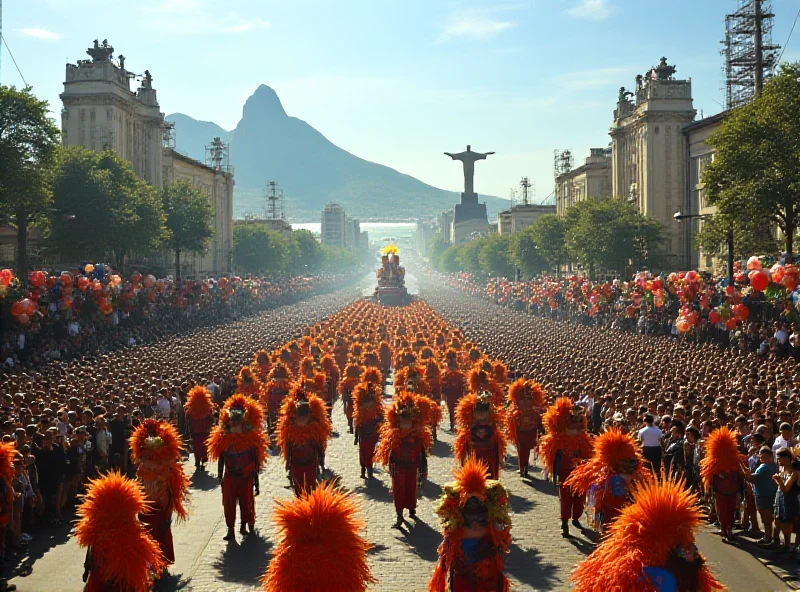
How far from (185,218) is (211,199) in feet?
121

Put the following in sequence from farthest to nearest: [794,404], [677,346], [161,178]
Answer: [161,178]
[677,346]
[794,404]

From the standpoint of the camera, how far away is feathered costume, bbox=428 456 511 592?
9.09 m

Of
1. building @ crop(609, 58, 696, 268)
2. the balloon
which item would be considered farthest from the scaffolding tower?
the balloon

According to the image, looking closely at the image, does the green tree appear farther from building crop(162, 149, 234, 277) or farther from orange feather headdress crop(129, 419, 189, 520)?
orange feather headdress crop(129, 419, 189, 520)

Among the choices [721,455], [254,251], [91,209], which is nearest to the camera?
[721,455]

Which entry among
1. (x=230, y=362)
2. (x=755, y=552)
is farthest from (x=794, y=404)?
(x=230, y=362)

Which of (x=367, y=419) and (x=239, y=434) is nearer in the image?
(x=239, y=434)

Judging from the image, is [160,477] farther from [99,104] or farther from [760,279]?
[99,104]

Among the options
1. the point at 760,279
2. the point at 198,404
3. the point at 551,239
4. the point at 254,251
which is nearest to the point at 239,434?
the point at 198,404

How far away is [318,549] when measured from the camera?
8.52m

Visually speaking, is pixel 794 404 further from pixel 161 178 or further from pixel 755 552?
pixel 161 178

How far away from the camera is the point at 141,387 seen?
71.4 feet

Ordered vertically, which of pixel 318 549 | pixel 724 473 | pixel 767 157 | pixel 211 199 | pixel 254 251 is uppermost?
pixel 211 199

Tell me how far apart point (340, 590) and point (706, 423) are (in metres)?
8.53
